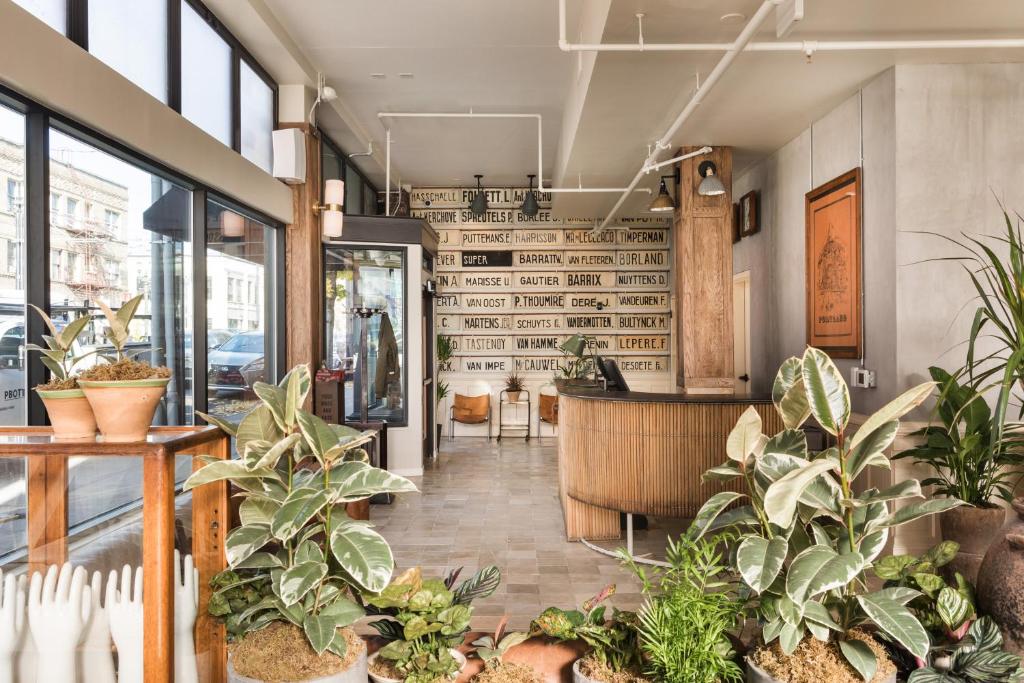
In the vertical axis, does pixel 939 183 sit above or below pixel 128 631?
above

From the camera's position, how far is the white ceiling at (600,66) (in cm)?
385

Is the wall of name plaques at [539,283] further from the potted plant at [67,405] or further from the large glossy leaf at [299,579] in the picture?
the large glossy leaf at [299,579]

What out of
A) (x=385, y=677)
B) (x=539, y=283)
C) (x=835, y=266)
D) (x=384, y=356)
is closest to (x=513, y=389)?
(x=539, y=283)

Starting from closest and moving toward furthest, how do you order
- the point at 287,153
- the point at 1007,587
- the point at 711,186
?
the point at 1007,587, the point at 711,186, the point at 287,153

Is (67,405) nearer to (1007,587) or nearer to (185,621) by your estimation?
(185,621)

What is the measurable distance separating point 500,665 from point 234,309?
4251 mm

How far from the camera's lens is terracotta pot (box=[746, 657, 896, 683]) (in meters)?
1.64

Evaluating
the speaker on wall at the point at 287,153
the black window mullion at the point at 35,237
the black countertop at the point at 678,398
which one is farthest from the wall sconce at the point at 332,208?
the black window mullion at the point at 35,237

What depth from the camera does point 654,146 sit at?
6.38 metres

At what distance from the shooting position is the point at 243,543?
1.63 m

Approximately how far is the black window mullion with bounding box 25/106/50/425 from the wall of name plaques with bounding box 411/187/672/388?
7.86 m

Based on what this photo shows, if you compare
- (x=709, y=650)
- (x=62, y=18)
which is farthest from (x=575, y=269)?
(x=709, y=650)

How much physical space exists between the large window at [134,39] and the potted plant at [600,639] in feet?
11.3

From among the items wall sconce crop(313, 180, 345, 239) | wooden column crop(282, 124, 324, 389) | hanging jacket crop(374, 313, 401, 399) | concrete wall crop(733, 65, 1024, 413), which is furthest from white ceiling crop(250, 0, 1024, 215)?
hanging jacket crop(374, 313, 401, 399)
